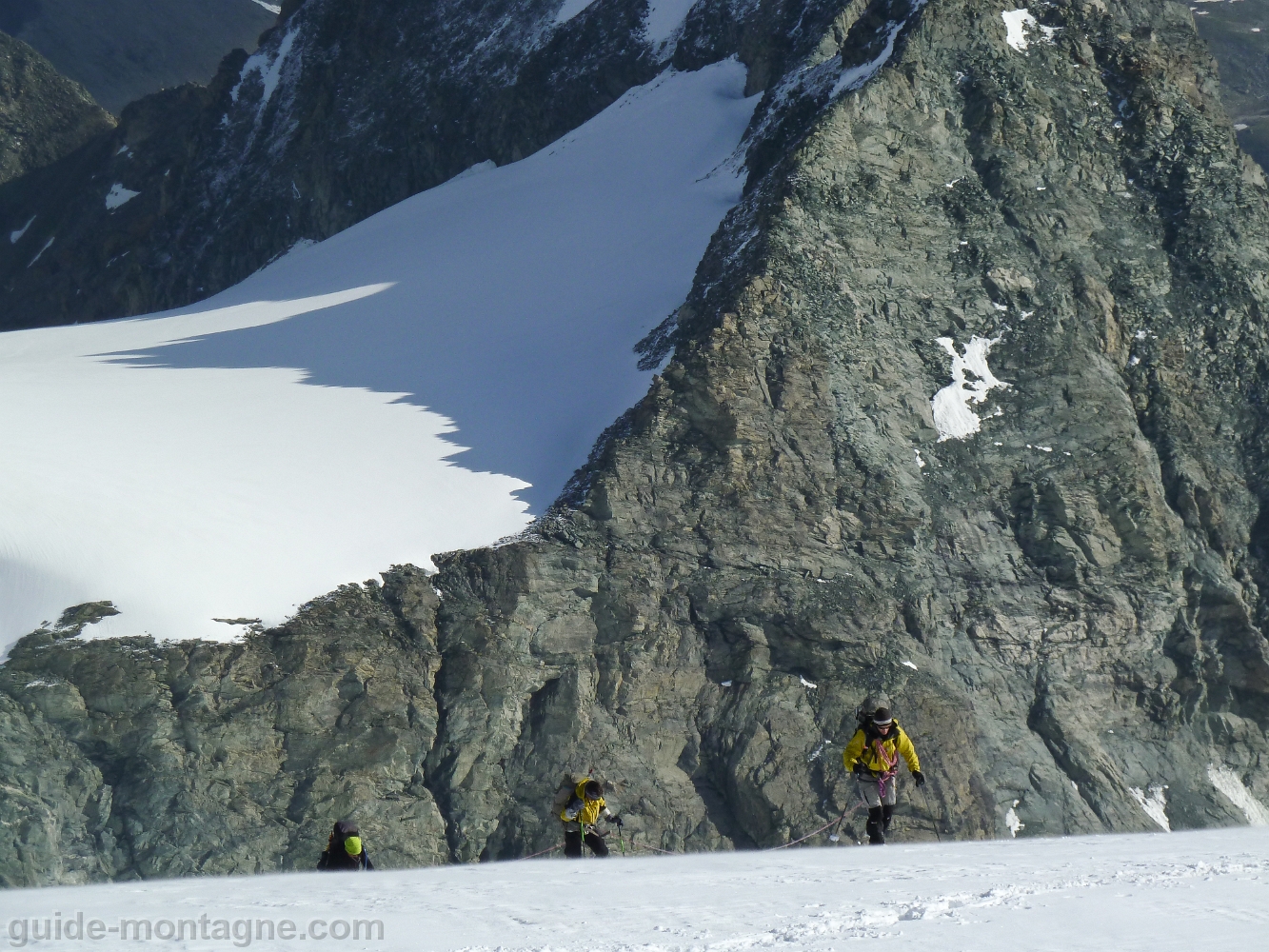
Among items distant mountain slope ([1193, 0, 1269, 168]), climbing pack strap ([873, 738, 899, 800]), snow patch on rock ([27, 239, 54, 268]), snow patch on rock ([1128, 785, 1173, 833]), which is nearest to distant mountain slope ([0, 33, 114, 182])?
snow patch on rock ([27, 239, 54, 268])

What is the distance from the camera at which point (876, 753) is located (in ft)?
46.9

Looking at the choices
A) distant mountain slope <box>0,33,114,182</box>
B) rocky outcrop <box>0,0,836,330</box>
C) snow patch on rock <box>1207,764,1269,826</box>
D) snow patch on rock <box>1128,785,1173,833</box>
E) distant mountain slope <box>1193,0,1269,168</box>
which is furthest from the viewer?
distant mountain slope <box>0,33,114,182</box>

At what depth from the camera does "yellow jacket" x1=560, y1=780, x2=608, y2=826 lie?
15578mm

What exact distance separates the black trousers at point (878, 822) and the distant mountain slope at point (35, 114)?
7546 cm

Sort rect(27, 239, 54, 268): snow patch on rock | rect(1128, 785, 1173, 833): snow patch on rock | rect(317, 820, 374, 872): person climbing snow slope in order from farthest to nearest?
rect(27, 239, 54, 268): snow patch on rock → rect(1128, 785, 1173, 833): snow patch on rock → rect(317, 820, 374, 872): person climbing snow slope

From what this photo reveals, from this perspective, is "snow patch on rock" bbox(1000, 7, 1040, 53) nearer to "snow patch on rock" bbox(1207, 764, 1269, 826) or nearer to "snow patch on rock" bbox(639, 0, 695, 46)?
"snow patch on rock" bbox(639, 0, 695, 46)

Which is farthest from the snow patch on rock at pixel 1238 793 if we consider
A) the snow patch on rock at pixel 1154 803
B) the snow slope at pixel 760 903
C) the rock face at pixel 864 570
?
the snow slope at pixel 760 903

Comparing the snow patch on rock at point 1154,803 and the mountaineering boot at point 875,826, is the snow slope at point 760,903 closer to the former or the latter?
the mountaineering boot at point 875,826

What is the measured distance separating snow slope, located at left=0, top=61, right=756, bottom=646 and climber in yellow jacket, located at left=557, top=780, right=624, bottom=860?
953cm

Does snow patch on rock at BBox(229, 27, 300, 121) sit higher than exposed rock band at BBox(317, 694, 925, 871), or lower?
higher

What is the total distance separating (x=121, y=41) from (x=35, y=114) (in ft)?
107

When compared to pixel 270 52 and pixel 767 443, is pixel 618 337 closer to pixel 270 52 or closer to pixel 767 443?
pixel 767 443

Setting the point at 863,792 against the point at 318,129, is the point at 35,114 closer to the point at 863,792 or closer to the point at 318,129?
the point at 318,129

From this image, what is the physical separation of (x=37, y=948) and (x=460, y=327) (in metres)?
25.9
